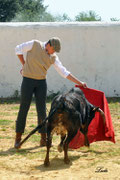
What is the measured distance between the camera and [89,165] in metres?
5.73

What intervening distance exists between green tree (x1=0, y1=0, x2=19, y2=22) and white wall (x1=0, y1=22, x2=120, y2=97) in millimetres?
19437

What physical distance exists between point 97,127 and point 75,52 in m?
7.69

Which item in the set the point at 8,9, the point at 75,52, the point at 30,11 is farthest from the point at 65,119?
the point at 30,11

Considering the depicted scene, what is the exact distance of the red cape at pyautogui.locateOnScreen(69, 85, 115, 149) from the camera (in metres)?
6.84

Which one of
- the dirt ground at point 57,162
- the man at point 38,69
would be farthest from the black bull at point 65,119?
the man at point 38,69

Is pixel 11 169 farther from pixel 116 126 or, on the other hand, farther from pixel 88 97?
pixel 116 126

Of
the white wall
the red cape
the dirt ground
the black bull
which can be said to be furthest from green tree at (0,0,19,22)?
the black bull

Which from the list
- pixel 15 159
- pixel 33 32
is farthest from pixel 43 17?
Result: pixel 15 159

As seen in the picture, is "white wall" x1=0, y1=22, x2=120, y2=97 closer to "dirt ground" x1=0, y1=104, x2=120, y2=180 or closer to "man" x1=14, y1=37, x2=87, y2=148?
"dirt ground" x1=0, y1=104, x2=120, y2=180

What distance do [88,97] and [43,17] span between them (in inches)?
1227

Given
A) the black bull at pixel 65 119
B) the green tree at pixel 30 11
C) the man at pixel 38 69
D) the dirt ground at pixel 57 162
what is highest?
the green tree at pixel 30 11

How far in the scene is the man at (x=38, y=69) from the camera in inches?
259

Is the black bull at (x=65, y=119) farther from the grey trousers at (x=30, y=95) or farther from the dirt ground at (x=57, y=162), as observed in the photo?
the grey trousers at (x=30, y=95)

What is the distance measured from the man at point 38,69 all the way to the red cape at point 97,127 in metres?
0.45
